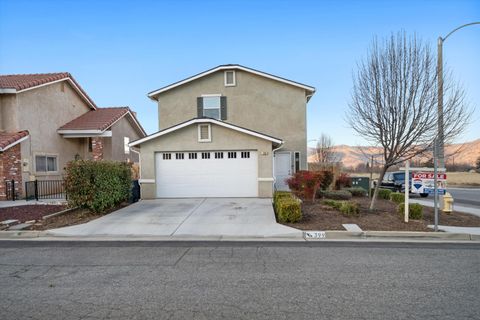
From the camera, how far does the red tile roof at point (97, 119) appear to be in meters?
17.6

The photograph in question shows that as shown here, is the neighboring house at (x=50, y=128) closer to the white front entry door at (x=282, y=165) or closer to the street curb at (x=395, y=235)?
the white front entry door at (x=282, y=165)

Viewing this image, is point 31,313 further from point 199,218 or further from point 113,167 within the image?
point 113,167

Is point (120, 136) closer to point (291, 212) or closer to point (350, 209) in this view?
point (291, 212)

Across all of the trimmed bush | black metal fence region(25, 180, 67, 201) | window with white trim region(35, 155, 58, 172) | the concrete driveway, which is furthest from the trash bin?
window with white trim region(35, 155, 58, 172)

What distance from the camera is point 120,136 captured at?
20156mm

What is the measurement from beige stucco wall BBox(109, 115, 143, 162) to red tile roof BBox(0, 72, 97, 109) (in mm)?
3215

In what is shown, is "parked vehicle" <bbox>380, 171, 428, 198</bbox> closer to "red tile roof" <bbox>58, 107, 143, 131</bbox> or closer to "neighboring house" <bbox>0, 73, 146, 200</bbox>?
"neighboring house" <bbox>0, 73, 146, 200</bbox>

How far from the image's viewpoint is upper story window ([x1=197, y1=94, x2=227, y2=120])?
17312 millimetres

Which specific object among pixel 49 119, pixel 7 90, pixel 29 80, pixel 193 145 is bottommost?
pixel 193 145

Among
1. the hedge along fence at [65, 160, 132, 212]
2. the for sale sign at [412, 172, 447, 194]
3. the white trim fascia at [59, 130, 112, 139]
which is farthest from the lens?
the white trim fascia at [59, 130, 112, 139]

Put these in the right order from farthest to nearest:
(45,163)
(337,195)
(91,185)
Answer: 1. (45,163)
2. (337,195)
3. (91,185)

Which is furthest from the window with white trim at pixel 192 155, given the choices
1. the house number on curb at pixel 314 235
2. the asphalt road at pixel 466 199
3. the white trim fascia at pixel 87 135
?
the asphalt road at pixel 466 199

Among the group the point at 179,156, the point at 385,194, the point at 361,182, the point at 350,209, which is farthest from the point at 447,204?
the point at 179,156

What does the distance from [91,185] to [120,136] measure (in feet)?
35.4
